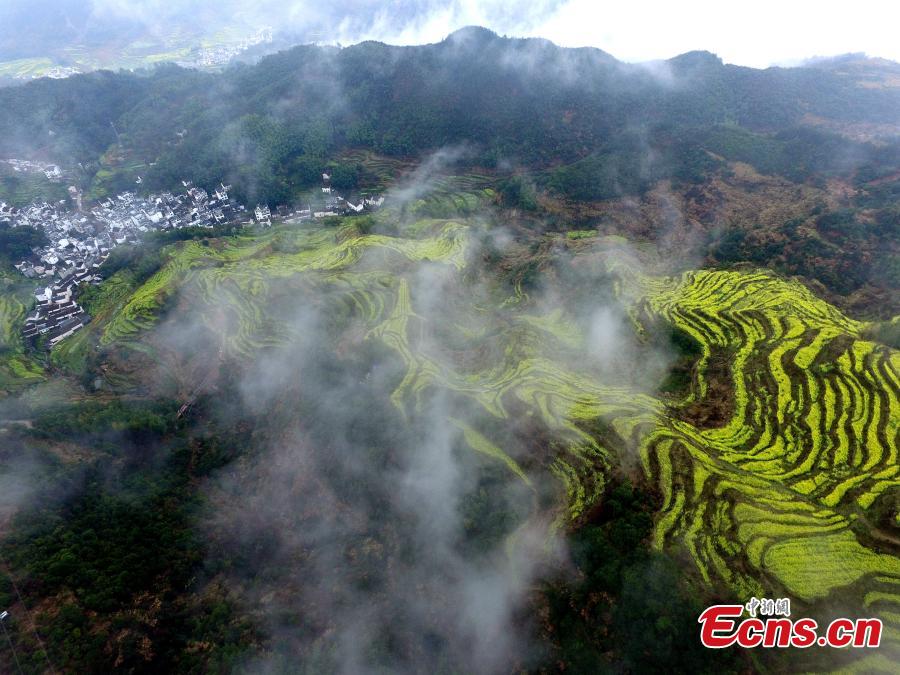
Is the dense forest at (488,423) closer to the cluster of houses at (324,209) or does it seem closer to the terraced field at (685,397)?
the terraced field at (685,397)

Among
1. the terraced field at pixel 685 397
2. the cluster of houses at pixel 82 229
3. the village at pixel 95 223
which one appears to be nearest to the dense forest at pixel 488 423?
the terraced field at pixel 685 397

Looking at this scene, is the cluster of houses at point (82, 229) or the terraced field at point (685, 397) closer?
the terraced field at point (685, 397)

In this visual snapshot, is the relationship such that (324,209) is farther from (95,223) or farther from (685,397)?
(685,397)

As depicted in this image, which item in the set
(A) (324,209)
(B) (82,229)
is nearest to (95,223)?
(B) (82,229)

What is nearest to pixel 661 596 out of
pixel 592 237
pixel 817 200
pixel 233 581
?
pixel 233 581

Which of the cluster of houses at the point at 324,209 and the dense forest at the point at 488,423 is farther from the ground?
the cluster of houses at the point at 324,209

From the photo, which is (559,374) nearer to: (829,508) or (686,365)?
(686,365)

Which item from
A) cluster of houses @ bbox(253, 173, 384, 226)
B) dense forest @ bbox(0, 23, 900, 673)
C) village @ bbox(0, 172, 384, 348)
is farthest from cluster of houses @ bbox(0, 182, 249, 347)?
cluster of houses @ bbox(253, 173, 384, 226)
